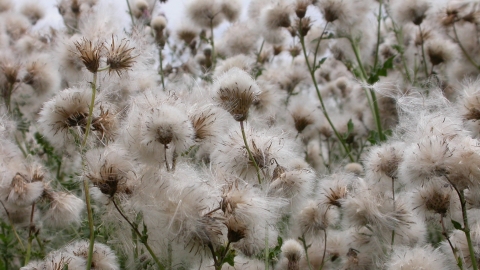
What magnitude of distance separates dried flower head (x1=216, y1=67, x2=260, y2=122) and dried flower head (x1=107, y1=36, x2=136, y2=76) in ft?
1.29

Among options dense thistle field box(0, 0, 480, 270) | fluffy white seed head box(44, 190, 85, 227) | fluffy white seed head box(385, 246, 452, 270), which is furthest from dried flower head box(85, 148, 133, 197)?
fluffy white seed head box(385, 246, 452, 270)

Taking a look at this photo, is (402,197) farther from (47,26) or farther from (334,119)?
(47,26)

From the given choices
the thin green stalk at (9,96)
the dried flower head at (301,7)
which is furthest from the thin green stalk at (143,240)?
the dried flower head at (301,7)

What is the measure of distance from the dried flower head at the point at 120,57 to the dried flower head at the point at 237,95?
1.29 feet

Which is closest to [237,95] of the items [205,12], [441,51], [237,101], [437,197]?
[237,101]

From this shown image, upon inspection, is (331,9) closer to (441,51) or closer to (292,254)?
(441,51)

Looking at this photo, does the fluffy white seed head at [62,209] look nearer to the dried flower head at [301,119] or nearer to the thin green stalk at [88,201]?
the thin green stalk at [88,201]

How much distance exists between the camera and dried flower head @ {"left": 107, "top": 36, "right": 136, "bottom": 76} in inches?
82.5

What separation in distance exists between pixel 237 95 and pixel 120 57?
489 mm

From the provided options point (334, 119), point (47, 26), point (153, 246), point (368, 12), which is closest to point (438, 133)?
point (153, 246)

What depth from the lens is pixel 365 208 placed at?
212 centimetres

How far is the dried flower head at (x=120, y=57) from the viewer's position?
2.10 metres

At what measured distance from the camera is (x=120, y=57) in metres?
2.10

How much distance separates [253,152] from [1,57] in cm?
203
